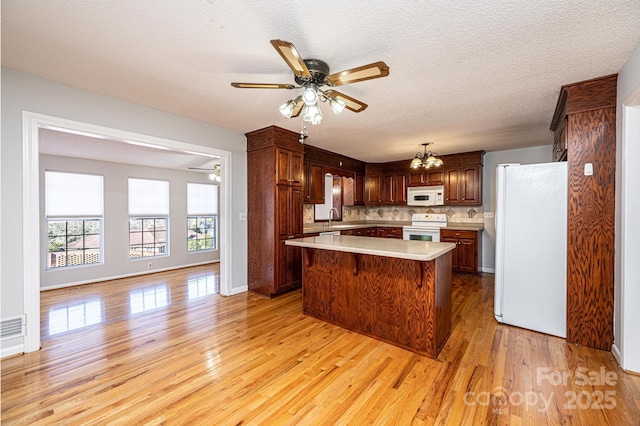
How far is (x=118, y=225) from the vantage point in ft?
17.3

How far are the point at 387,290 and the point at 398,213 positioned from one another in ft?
14.7

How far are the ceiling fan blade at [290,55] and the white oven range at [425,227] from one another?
4618 mm

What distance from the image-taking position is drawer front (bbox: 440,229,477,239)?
17.1ft

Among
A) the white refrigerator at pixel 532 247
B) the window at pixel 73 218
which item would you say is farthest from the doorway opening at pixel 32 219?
the white refrigerator at pixel 532 247

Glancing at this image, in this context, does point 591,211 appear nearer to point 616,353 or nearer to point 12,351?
point 616,353

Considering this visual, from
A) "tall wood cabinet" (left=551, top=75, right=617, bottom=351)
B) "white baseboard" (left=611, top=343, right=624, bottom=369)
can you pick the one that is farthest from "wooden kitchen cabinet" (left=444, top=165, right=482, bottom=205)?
"white baseboard" (left=611, top=343, right=624, bottom=369)

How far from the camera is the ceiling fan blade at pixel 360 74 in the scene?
165cm

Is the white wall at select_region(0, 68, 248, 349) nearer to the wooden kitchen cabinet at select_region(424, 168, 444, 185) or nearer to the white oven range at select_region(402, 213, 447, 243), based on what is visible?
the white oven range at select_region(402, 213, 447, 243)

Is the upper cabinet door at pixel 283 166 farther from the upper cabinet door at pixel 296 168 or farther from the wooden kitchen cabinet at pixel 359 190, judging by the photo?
the wooden kitchen cabinet at pixel 359 190

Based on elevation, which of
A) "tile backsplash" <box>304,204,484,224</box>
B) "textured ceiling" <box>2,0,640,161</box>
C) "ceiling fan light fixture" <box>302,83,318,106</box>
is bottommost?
"tile backsplash" <box>304,204,484,224</box>

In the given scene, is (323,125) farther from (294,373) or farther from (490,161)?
(490,161)

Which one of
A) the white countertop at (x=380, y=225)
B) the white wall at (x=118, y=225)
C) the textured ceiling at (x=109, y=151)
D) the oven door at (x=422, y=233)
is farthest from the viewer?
the oven door at (x=422, y=233)

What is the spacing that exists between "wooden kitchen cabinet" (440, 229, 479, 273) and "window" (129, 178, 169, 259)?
5969 mm

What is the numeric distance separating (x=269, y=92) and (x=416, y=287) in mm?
2351
